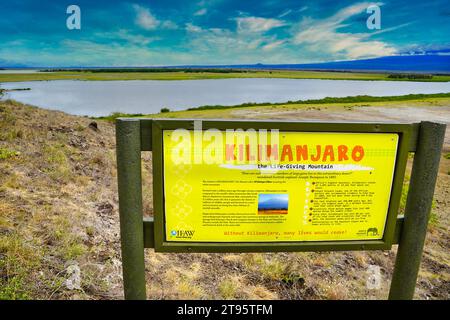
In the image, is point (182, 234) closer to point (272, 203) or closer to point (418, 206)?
point (272, 203)

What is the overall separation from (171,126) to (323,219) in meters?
1.27

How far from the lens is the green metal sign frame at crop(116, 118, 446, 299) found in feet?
7.04

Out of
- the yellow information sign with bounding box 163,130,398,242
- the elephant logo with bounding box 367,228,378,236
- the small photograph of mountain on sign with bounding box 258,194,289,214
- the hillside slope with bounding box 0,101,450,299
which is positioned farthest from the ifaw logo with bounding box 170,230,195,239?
the hillside slope with bounding box 0,101,450,299

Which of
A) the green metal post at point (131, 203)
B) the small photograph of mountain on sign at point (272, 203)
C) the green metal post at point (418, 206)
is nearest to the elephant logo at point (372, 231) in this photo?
the green metal post at point (418, 206)

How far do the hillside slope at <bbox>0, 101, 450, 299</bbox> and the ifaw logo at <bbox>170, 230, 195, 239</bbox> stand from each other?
151 centimetres

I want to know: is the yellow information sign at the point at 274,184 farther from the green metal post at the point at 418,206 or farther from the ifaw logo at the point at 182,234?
the green metal post at the point at 418,206

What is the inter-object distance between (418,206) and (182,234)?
172 centimetres

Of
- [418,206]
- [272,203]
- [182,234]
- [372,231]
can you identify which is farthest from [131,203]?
[418,206]

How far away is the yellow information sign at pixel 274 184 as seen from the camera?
7.28 ft

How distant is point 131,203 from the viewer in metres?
2.22

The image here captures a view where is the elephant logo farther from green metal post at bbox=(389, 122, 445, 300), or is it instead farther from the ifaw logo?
the ifaw logo
